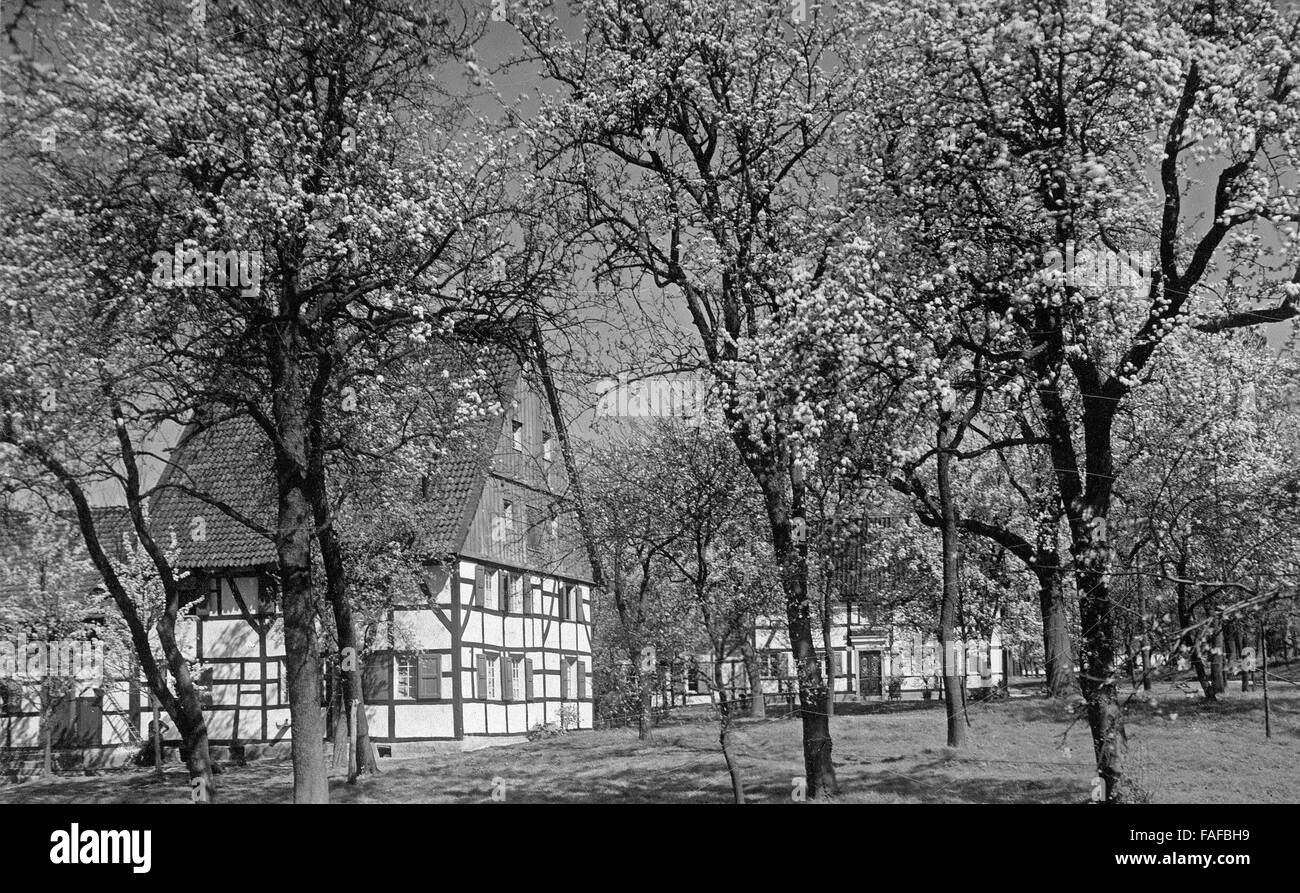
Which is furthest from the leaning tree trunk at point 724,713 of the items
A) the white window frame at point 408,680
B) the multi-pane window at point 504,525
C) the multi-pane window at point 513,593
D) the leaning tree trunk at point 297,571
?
the multi-pane window at point 513,593

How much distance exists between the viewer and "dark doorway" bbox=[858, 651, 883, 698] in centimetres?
5238

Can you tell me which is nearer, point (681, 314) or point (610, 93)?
point (610, 93)

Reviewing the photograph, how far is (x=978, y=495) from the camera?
119 ft

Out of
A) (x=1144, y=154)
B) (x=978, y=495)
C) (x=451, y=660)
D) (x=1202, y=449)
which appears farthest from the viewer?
(x=978, y=495)

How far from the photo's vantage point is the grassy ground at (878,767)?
764 inches

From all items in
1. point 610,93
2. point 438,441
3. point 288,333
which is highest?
point 610,93

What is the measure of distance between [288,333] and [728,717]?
842 cm

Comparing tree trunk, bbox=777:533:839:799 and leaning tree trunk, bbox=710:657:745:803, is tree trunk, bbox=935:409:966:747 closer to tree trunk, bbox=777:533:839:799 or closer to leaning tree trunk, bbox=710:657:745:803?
tree trunk, bbox=777:533:839:799

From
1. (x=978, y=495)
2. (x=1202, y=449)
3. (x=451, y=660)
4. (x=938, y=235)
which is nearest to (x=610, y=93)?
(x=938, y=235)

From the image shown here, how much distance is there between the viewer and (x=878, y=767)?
2147cm

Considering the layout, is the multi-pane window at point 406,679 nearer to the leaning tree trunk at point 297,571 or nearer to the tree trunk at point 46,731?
the tree trunk at point 46,731

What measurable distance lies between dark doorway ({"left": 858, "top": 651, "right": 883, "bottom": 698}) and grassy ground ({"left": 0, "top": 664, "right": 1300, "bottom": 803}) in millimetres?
22195
